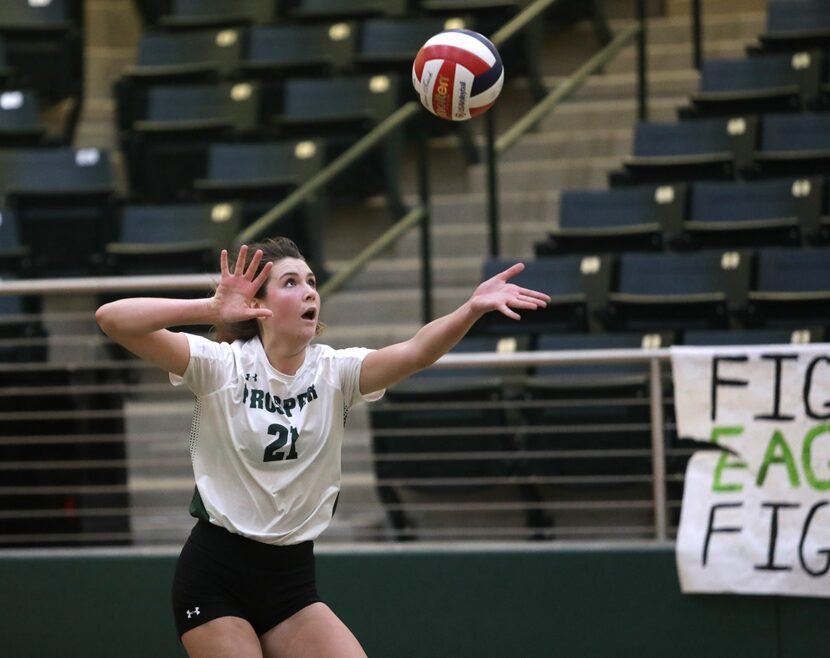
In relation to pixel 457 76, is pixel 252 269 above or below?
below

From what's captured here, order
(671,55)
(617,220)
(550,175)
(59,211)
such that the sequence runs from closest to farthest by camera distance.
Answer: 1. (617,220)
2. (59,211)
3. (550,175)
4. (671,55)

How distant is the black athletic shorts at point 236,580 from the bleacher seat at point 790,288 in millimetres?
4497

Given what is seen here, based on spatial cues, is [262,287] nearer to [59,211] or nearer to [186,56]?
[59,211]

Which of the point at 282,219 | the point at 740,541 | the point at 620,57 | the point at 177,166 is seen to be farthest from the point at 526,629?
the point at 620,57

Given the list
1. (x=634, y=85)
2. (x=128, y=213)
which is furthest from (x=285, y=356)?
(x=634, y=85)

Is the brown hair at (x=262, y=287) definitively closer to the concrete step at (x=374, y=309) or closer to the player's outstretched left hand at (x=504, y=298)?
the player's outstretched left hand at (x=504, y=298)

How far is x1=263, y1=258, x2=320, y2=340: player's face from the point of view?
5.00 meters

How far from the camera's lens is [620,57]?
1223 cm

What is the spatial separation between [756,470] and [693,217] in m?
2.80

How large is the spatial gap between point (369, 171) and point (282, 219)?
1.00 meters

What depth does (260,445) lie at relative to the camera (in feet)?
16.3

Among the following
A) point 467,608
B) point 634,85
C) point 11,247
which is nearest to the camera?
point 467,608

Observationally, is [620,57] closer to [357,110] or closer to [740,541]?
[357,110]

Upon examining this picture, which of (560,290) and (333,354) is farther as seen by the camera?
(560,290)
